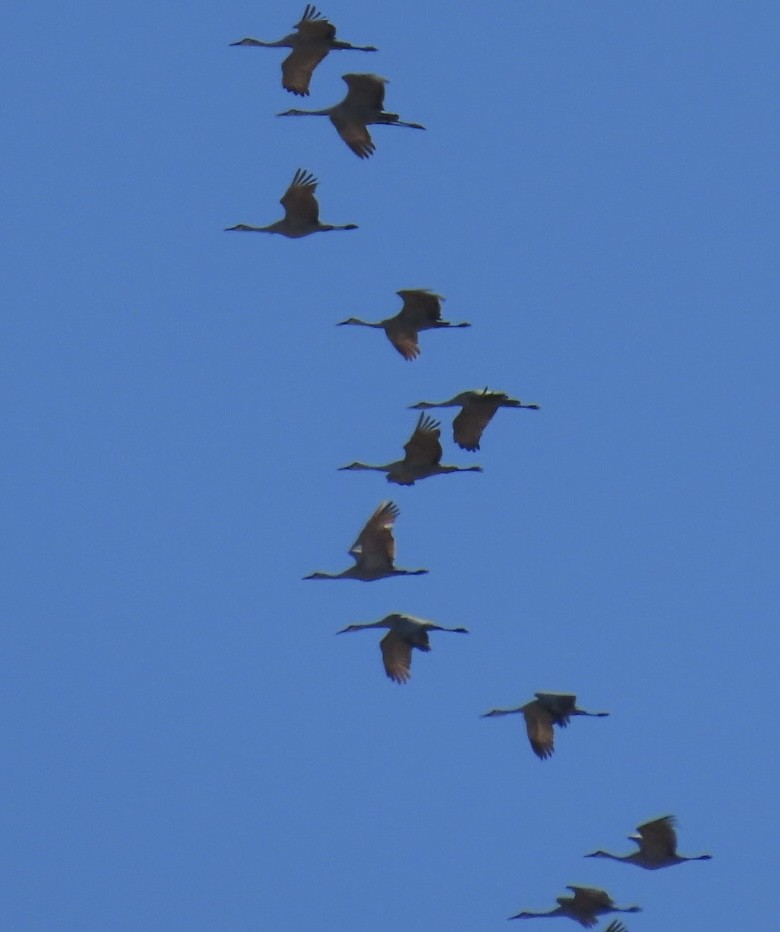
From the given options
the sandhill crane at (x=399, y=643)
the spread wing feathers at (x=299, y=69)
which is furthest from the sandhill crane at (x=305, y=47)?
the sandhill crane at (x=399, y=643)

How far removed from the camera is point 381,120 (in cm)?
4303

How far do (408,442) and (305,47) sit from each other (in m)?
6.10

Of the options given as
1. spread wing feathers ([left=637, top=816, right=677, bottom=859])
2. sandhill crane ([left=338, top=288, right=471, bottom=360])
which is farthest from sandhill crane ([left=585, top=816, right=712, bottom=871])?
sandhill crane ([left=338, top=288, right=471, bottom=360])

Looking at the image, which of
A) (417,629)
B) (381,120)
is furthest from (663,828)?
(381,120)

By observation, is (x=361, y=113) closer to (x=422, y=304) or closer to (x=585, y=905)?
(x=422, y=304)

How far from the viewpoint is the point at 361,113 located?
1704 inches

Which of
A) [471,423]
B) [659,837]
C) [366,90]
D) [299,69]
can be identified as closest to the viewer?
[659,837]

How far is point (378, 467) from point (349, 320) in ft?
9.21

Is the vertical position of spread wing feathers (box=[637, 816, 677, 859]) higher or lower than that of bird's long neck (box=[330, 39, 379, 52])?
lower

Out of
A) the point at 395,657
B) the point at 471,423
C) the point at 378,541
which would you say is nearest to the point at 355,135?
the point at 471,423

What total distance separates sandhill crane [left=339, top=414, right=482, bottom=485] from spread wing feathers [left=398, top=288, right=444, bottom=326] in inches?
59.6

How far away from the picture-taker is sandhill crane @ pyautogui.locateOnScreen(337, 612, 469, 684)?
43.8 m

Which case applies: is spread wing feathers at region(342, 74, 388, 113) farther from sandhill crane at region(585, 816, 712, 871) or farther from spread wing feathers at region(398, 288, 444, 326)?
sandhill crane at region(585, 816, 712, 871)

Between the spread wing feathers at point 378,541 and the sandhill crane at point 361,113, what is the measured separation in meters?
5.22
